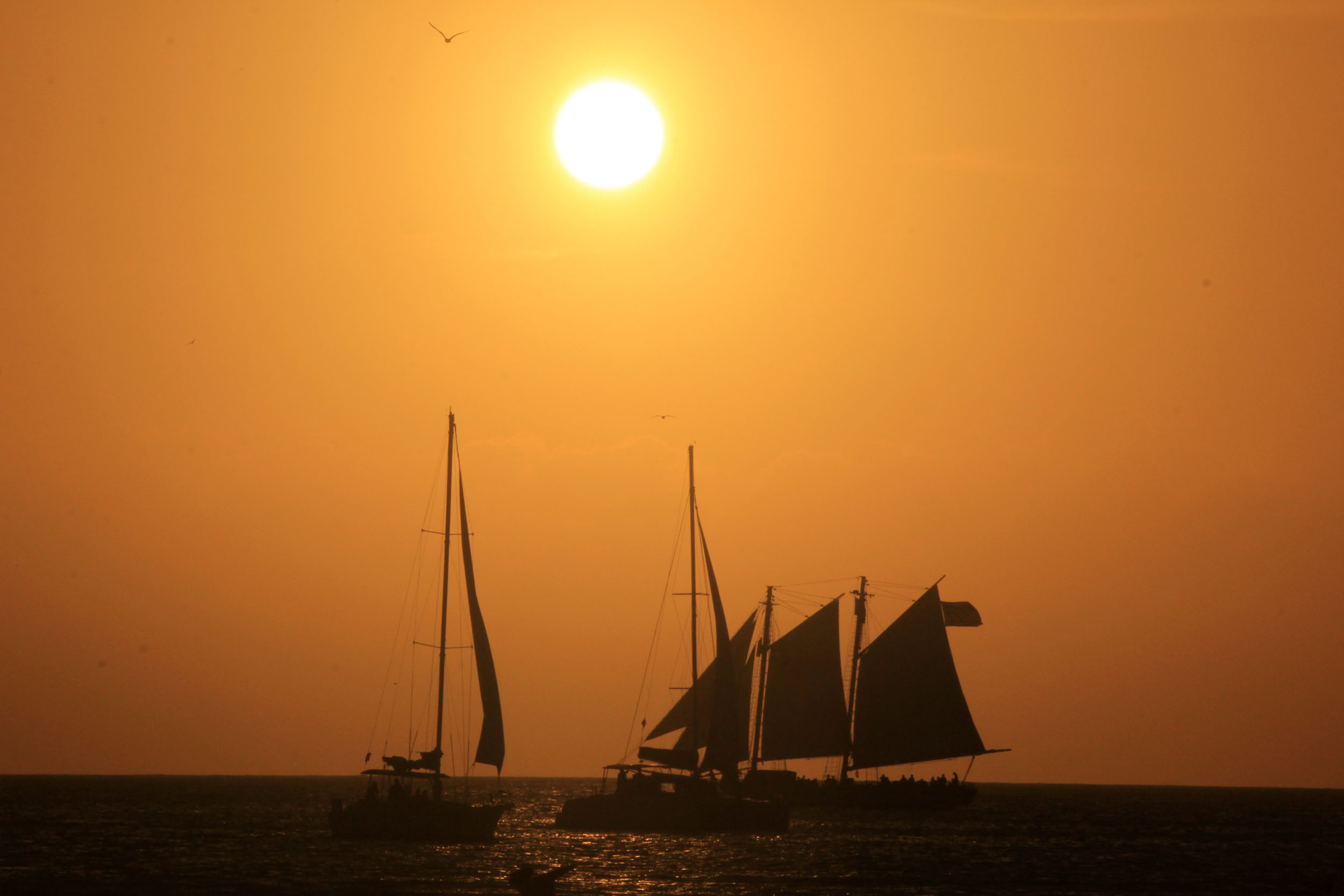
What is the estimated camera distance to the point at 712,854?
61156mm

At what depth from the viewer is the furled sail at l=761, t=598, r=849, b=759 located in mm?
94188

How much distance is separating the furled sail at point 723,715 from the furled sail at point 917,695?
35.5m

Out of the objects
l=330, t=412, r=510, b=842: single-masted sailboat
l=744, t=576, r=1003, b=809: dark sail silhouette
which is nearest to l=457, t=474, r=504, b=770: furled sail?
l=330, t=412, r=510, b=842: single-masted sailboat

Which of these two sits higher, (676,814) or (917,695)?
(917,695)

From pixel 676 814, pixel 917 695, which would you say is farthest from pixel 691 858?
pixel 917 695

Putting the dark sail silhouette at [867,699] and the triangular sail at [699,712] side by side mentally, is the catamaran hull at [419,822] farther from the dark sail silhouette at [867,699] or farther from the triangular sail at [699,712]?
the dark sail silhouette at [867,699]

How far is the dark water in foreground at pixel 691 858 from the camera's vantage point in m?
49.4

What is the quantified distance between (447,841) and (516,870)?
994cm

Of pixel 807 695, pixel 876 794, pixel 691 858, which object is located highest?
pixel 807 695

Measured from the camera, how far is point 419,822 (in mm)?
53281

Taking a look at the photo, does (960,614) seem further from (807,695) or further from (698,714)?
(698,714)

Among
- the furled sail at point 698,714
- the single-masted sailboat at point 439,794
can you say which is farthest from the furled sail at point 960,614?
the single-masted sailboat at point 439,794

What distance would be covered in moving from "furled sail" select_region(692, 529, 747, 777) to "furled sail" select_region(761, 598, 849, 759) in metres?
33.1

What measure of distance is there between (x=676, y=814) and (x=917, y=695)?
4145 centimetres
